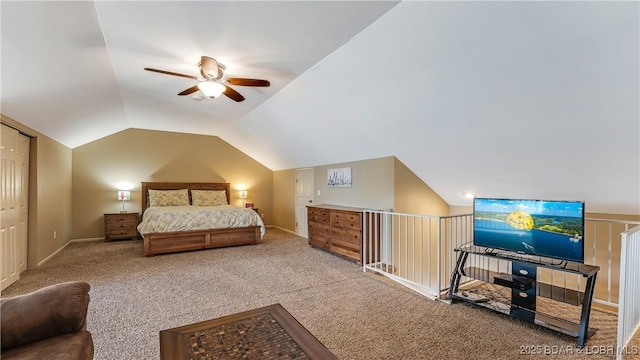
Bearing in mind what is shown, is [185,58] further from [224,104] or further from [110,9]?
[224,104]

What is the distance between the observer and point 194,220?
5516 millimetres

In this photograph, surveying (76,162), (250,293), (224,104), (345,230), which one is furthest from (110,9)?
(76,162)

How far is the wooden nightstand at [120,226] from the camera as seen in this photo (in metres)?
6.27

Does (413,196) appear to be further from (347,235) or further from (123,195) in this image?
(123,195)

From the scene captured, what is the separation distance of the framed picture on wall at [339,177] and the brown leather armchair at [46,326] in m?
4.50

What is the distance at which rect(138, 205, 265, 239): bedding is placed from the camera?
204 inches

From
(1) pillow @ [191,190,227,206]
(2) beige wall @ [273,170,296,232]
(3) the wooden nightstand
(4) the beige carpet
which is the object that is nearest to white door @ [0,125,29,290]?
(4) the beige carpet

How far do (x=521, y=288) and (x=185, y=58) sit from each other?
4.22m

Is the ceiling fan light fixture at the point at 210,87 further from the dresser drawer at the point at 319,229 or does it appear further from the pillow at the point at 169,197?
the pillow at the point at 169,197

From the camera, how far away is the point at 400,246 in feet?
15.7

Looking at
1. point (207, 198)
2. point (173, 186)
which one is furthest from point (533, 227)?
point (173, 186)

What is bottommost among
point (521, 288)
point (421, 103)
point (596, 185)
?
point (521, 288)

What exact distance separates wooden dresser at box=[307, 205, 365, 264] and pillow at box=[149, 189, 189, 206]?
338 centimetres

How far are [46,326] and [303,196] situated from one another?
19.1 feet
